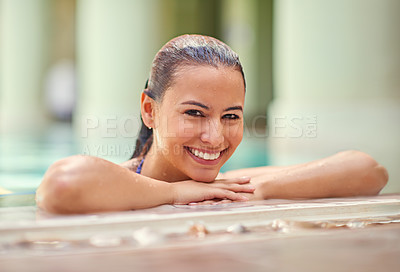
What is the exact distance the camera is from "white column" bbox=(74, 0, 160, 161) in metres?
10.3

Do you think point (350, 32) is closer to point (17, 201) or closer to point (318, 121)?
point (318, 121)

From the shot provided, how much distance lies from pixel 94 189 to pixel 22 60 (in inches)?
633

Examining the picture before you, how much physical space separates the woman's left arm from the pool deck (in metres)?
0.44

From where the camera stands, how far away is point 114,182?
181 centimetres

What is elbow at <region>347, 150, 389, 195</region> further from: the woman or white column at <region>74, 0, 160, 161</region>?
white column at <region>74, 0, 160, 161</region>

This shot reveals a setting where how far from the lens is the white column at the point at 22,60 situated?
15.9m

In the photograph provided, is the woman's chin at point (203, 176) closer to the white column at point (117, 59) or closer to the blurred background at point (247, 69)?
the blurred background at point (247, 69)

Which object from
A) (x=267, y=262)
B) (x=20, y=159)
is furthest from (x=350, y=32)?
(x=267, y=262)

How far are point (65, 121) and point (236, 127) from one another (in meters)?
20.2

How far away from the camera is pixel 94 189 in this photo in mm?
1762

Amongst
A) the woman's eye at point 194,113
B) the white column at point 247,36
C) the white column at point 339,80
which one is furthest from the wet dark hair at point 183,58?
the white column at point 247,36

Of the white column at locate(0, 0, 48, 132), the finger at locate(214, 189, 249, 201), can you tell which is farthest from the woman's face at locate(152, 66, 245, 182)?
the white column at locate(0, 0, 48, 132)

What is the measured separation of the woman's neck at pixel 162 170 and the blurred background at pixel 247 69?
131cm

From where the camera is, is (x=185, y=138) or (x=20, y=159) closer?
(x=185, y=138)
